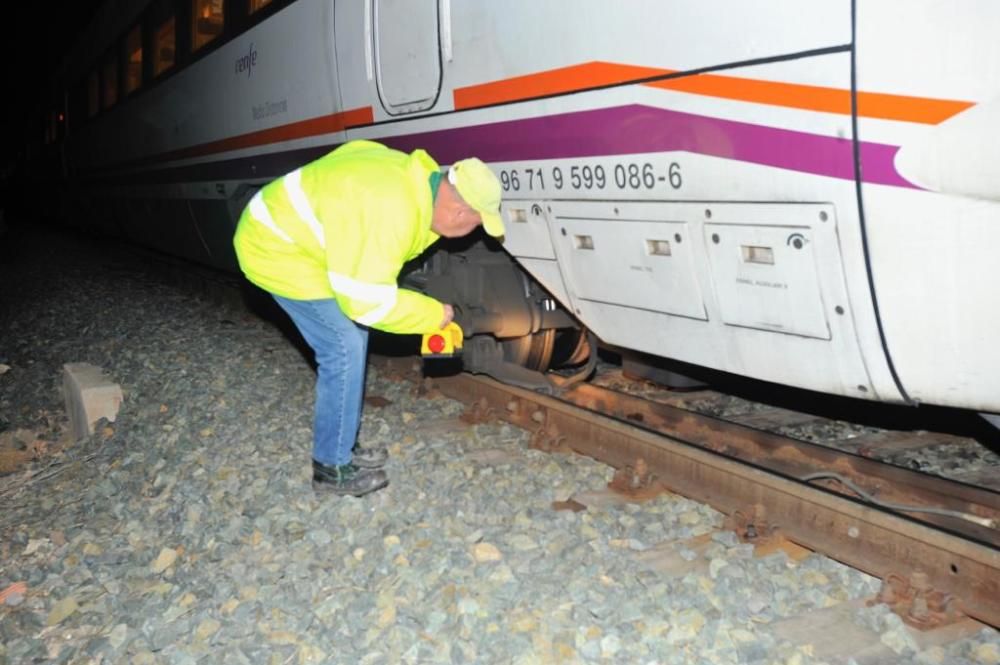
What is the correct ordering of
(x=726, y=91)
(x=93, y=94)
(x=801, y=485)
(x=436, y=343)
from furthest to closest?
(x=93, y=94), (x=436, y=343), (x=801, y=485), (x=726, y=91)

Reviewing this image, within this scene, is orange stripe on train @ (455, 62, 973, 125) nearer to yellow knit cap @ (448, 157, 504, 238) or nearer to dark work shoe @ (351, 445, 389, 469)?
yellow knit cap @ (448, 157, 504, 238)

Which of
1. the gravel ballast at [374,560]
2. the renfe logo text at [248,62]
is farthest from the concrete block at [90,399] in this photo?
the renfe logo text at [248,62]

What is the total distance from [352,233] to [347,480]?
128 cm

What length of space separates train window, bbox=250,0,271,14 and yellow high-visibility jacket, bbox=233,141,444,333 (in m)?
2.93

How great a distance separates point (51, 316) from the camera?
899cm

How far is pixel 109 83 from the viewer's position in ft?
41.4

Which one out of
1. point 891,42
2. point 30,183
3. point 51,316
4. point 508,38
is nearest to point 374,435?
point 508,38

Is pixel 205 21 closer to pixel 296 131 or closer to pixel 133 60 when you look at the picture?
pixel 296 131

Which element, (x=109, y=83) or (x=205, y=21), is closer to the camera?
(x=205, y=21)

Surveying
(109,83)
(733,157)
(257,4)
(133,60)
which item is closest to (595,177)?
(733,157)

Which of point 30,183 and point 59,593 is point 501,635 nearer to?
point 59,593

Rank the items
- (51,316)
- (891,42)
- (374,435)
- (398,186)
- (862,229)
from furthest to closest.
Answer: (51,316)
(374,435)
(398,186)
(862,229)
(891,42)

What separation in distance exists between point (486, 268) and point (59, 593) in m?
2.63

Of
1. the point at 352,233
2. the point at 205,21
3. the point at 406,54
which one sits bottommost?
the point at 352,233
